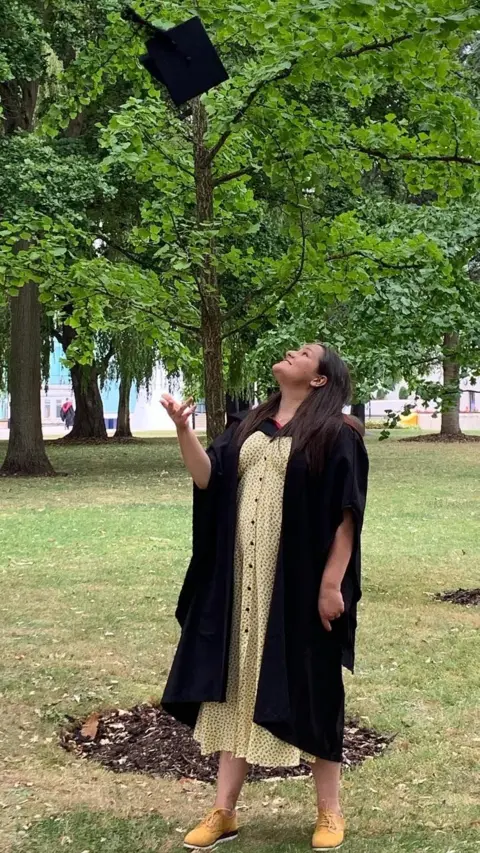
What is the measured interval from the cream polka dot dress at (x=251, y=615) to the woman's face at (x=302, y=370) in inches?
8.6

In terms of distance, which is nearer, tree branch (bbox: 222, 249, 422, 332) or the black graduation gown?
the black graduation gown

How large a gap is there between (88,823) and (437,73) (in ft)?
11.3

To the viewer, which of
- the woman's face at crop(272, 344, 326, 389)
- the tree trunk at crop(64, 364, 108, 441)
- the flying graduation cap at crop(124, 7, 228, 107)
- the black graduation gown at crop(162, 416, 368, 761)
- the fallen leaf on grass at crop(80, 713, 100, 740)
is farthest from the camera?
the tree trunk at crop(64, 364, 108, 441)

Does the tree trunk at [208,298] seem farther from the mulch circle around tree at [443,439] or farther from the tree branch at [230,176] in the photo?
the mulch circle around tree at [443,439]

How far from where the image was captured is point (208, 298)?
14.8 feet

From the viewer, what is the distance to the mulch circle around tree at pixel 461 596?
23.9ft

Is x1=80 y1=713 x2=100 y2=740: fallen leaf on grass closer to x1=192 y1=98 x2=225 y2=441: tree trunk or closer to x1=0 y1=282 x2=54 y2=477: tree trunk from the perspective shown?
x1=192 y1=98 x2=225 y2=441: tree trunk

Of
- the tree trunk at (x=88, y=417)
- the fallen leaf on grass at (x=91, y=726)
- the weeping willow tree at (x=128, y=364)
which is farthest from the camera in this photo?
the tree trunk at (x=88, y=417)

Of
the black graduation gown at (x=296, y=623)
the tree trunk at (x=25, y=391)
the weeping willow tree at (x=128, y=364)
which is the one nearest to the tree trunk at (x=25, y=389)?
the tree trunk at (x=25, y=391)

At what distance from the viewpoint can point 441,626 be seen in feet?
21.4

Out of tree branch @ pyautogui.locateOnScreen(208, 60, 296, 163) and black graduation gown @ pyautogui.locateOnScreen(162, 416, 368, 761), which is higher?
tree branch @ pyautogui.locateOnScreen(208, 60, 296, 163)

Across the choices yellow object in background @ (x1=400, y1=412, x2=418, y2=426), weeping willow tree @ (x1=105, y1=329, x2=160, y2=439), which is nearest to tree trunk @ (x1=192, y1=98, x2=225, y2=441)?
yellow object in background @ (x1=400, y1=412, x2=418, y2=426)

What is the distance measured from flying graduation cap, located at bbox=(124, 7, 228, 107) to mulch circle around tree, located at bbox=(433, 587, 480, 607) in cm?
447

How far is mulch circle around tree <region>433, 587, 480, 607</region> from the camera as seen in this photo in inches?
287
